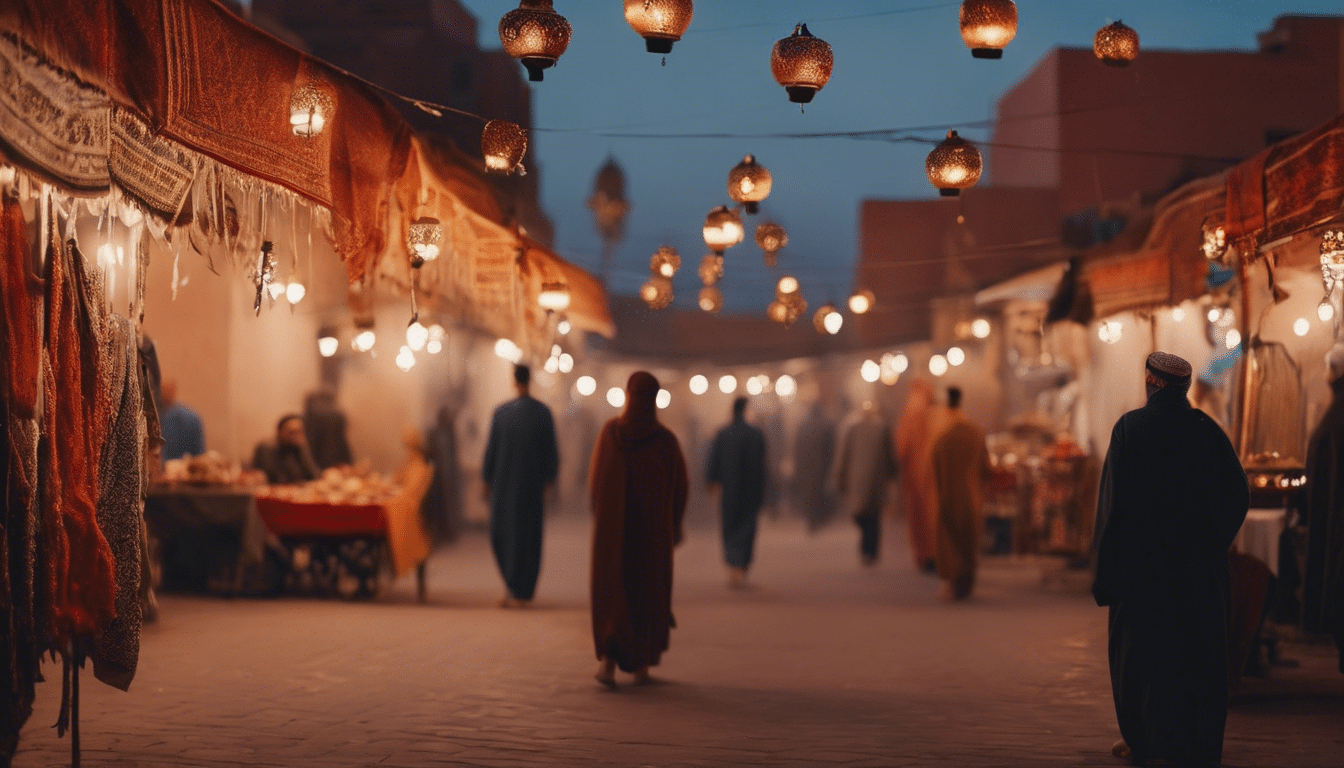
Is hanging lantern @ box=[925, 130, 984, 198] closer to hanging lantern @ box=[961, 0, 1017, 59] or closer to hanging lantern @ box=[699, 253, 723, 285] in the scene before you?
hanging lantern @ box=[961, 0, 1017, 59]

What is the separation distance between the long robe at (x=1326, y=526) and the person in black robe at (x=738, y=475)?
6.98 meters

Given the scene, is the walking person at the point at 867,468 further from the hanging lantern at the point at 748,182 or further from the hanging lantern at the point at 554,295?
the hanging lantern at the point at 748,182

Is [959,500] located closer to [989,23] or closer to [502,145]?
[989,23]

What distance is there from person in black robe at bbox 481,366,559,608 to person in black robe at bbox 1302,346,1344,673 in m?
6.08

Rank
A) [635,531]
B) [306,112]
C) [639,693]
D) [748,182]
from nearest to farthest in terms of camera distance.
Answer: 1. [306,112]
2. [639,693]
3. [635,531]
4. [748,182]

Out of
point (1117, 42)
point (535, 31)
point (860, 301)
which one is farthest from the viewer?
point (860, 301)

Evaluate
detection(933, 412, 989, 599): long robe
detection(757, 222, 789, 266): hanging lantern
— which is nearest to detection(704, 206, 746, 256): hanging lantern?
detection(757, 222, 789, 266): hanging lantern

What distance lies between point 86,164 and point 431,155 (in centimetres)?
353

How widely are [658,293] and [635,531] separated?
4818 millimetres

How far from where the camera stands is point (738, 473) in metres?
14.9

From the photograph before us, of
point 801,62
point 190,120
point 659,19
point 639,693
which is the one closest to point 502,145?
point 659,19

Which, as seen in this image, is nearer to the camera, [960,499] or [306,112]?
[306,112]


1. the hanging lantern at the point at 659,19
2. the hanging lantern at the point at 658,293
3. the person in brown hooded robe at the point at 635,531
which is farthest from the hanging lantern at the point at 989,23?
the hanging lantern at the point at 658,293

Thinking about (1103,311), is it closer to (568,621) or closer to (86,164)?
(568,621)
